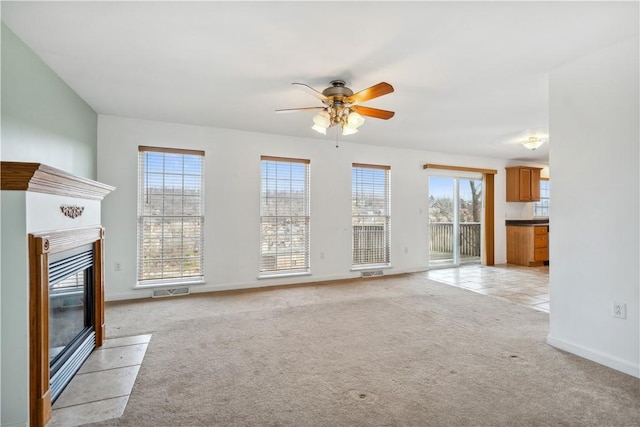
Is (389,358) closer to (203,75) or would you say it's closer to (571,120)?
(571,120)

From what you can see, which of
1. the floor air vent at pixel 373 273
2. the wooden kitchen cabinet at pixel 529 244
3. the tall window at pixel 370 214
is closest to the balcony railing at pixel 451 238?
the wooden kitchen cabinet at pixel 529 244

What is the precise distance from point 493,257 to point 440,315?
4358 millimetres

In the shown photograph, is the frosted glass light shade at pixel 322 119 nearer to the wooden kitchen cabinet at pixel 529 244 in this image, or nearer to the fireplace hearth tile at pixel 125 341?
the fireplace hearth tile at pixel 125 341

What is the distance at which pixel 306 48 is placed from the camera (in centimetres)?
238

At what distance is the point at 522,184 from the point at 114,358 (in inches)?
318

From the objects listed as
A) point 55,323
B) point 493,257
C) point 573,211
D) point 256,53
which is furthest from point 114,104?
point 493,257

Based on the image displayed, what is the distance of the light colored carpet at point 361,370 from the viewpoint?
6.02ft

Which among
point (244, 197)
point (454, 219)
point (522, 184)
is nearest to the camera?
point (244, 197)

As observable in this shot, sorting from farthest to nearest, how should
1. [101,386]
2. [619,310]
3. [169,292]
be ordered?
1. [169,292]
2. [619,310]
3. [101,386]

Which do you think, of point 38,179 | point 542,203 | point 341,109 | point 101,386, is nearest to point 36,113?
point 38,179

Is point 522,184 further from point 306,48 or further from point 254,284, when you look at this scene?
point 306,48

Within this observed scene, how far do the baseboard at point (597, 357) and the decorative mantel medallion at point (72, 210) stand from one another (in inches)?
156

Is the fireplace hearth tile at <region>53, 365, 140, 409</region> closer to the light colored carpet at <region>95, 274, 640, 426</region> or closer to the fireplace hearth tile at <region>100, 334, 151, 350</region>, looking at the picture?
the light colored carpet at <region>95, 274, 640, 426</region>

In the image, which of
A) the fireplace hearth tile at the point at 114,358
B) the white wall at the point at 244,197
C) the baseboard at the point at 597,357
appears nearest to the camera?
the baseboard at the point at 597,357
